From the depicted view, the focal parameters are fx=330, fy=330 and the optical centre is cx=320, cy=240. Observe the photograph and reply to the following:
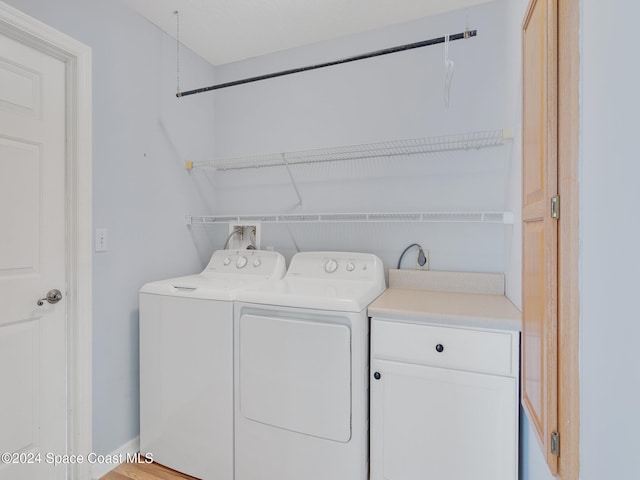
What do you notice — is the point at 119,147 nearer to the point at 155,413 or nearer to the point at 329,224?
the point at 329,224

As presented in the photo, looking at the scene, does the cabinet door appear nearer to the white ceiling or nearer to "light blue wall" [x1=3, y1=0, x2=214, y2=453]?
"light blue wall" [x1=3, y1=0, x2=214, y2=453]

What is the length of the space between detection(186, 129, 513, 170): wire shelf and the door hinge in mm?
943

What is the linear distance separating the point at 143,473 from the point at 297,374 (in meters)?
1.10

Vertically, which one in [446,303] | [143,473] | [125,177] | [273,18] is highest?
[273,18]

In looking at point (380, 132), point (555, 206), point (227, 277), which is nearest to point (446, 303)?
point (555, 206)

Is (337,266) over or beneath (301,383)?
over

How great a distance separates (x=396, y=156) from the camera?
2096 millimetres

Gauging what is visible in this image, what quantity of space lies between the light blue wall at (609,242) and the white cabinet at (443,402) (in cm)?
61

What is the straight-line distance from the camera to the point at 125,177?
1.88m

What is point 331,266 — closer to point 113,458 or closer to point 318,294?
point 318,294

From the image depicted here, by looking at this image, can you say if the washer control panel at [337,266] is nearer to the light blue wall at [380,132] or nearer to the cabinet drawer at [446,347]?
the light blue wall at [380,132]

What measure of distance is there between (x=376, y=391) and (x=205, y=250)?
1.68 m

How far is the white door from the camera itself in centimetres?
143

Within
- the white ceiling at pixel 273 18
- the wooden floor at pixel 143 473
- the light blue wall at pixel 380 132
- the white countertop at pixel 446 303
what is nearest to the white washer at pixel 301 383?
the white countertop at pixel 446 303
